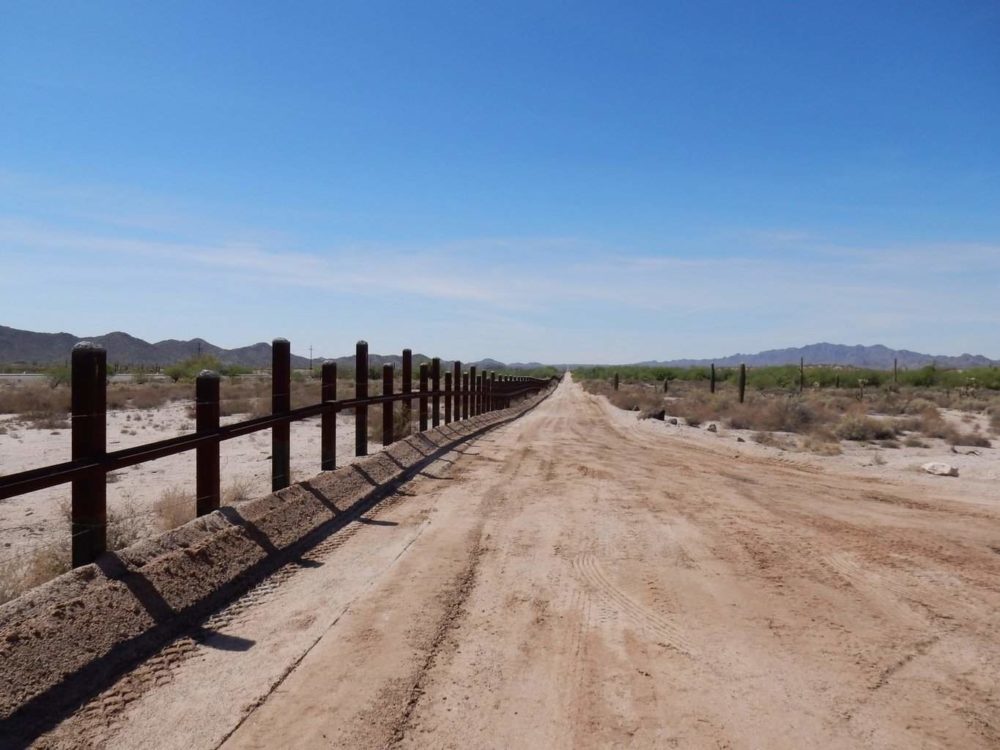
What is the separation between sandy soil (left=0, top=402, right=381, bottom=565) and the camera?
351 inches

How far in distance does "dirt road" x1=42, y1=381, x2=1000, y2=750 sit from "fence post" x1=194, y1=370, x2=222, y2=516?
1.15 meters

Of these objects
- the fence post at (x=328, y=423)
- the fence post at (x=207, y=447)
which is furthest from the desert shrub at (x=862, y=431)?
the fence post at (x=207, y=447)

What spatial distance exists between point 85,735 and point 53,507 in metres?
7.96

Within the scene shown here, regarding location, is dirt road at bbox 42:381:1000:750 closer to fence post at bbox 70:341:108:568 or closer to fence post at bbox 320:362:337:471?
fence post at bbox 70:341:108:568

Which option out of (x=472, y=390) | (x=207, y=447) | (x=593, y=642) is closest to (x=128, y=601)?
(x=207, y=447)

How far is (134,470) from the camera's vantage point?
46.5ft

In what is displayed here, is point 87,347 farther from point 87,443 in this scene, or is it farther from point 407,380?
point 407,380

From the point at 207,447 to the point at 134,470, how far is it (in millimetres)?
8250

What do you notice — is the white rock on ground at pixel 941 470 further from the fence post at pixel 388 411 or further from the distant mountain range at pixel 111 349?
the distant mountain range at pixel 111 349

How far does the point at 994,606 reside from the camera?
580cm

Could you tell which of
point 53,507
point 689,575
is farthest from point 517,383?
point 689,575

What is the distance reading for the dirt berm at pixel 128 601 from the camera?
13.2 feet

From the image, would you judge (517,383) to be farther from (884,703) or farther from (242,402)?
(884,703)

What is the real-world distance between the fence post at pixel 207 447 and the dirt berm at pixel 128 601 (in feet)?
0.60
